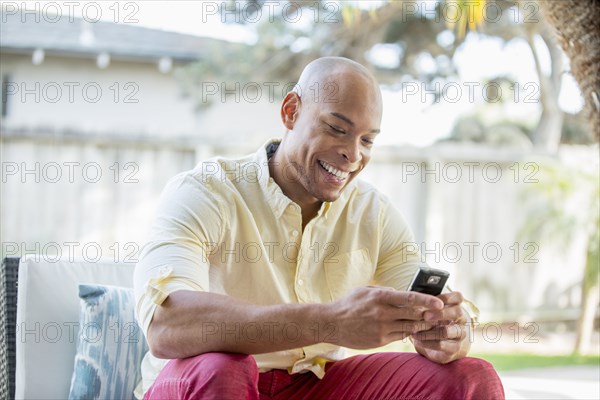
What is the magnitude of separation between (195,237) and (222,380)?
0.43m

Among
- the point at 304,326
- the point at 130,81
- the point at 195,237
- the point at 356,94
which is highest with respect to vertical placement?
the point at 130,81

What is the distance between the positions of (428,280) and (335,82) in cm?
68

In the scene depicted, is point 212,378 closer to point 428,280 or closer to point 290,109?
point 428,280

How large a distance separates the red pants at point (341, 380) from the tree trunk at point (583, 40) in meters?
0.75

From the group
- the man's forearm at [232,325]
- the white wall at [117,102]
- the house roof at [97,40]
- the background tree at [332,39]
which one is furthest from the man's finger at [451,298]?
the white wall at [117,102]

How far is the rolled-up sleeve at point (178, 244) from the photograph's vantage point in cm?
180

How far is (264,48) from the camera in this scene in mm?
7539

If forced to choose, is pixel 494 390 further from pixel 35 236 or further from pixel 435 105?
pixel 435 105

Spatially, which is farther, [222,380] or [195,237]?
[195,237]

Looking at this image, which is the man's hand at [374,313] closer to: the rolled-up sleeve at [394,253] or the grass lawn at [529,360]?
the rolled-up sleeve at [394,253]

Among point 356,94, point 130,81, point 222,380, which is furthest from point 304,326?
point 130,81

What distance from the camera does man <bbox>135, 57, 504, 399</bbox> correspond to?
1.73 metres

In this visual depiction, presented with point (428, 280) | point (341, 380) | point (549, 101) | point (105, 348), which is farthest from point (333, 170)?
point (549, 101)

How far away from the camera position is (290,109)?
2.32 m
